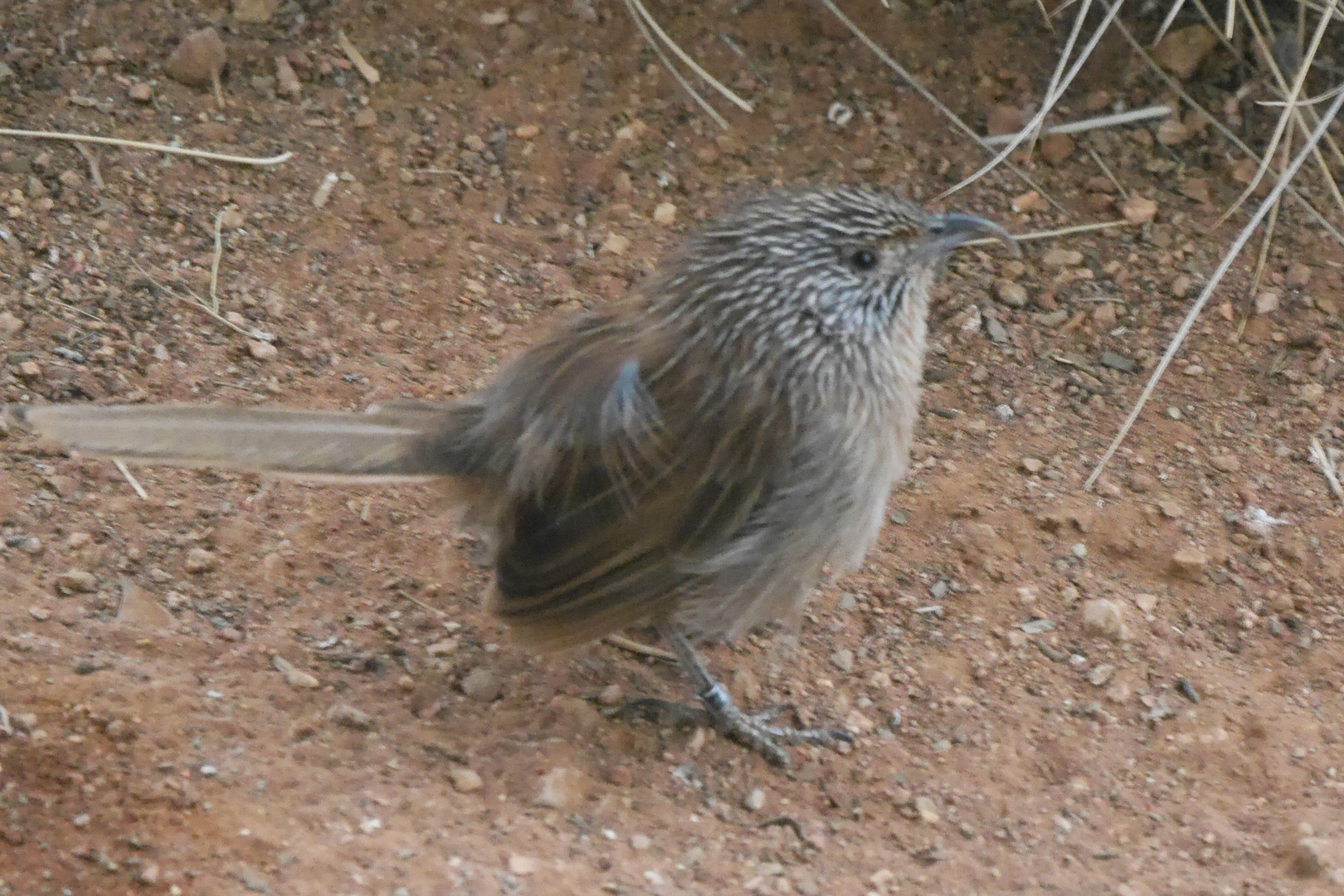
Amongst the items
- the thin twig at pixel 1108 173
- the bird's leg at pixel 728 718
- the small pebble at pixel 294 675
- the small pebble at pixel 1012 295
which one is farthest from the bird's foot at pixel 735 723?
the thin twig at pixel 1108 173

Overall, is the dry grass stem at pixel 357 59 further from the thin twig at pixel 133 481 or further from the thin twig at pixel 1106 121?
the thin twig at pixel 1106 121

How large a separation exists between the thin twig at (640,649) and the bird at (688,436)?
0.47 meters

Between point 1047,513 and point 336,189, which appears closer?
point 1047,513

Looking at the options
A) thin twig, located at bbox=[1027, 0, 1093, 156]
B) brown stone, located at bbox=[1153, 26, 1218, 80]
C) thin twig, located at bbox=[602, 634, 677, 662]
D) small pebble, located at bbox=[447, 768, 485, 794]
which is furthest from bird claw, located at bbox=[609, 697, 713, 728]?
brown stone, located at bbox=[1153, 26, 1218, 80]

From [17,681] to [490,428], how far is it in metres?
1.29

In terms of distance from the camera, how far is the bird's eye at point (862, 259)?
399 cm

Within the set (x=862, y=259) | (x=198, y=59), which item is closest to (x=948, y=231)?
Result: (x=862, y=259)

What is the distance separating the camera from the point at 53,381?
185 inches

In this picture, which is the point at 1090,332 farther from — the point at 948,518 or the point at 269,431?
the point at 269,431

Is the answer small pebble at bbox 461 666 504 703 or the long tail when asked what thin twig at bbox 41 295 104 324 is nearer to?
the long tail

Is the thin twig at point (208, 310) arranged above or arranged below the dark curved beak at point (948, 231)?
below

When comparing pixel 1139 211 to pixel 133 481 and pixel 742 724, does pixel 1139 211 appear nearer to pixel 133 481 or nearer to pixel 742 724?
pixel 742 724

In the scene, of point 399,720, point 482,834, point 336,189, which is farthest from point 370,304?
point 482,834

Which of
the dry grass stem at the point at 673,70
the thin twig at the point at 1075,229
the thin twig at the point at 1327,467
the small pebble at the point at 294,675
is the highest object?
the dry grass stem at the point at 673,70
